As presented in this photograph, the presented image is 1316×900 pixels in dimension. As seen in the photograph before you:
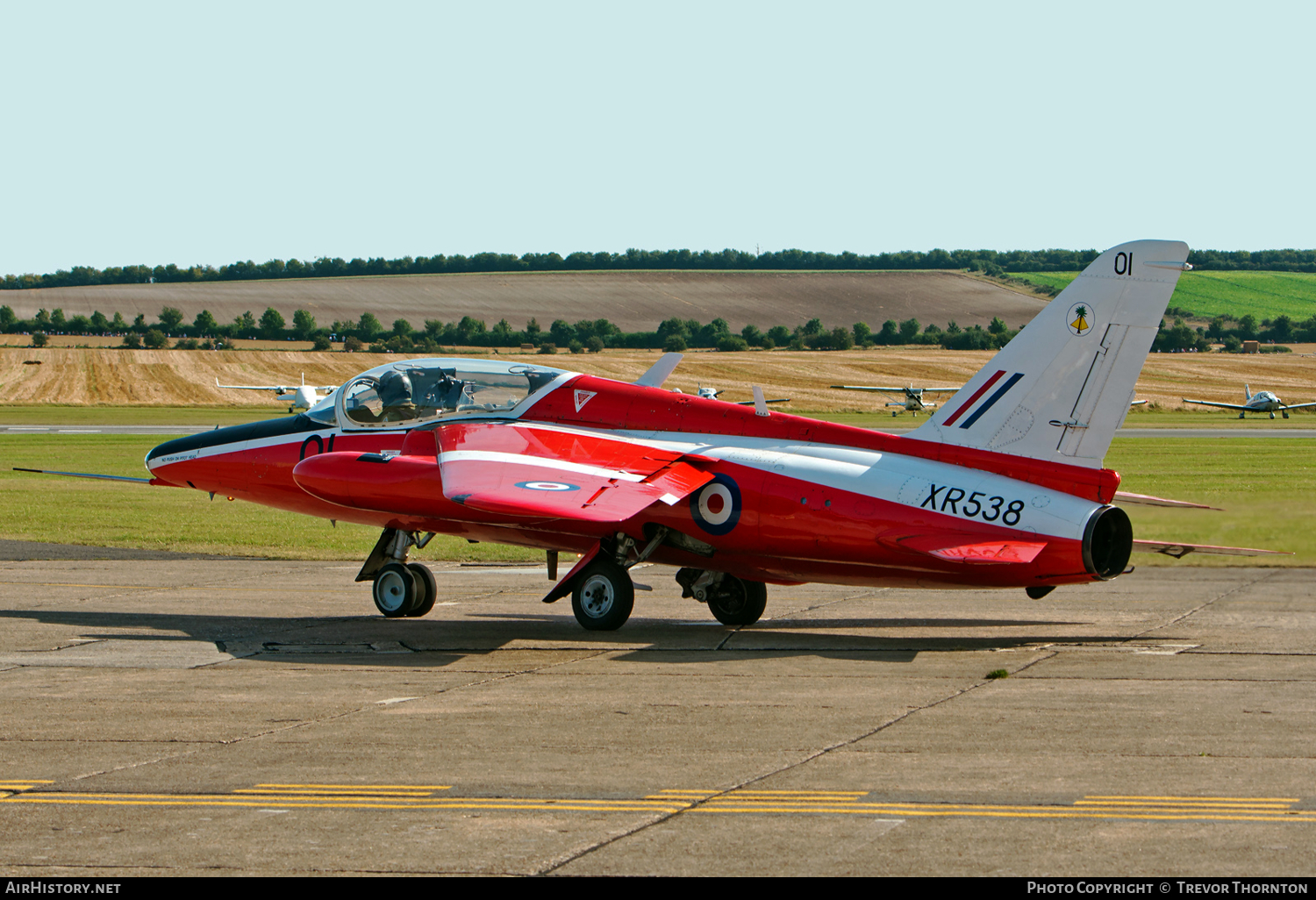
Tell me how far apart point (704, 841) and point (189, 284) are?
130577mm

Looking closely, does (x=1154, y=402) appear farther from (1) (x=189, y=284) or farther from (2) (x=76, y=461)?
(1) (x=189, y=284)

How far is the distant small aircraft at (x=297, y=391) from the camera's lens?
204ft

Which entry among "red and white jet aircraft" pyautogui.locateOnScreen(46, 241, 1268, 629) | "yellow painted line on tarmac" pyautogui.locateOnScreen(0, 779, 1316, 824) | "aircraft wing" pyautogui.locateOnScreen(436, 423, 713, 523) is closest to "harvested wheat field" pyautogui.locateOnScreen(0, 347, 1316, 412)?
"red and white jet aircraft" pyautogui.locateOnScreen(46, 241, 1268, 629)

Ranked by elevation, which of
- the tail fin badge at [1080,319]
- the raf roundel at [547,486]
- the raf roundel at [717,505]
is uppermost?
the tail fin badge at [1080,319]

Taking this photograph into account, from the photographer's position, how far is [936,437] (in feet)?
50.4

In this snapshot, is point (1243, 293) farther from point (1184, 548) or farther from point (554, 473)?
point (554, 473)

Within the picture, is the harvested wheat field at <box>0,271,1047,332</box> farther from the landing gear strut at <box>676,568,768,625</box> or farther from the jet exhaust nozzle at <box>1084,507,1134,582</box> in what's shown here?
the jet exhaust nozzle at <box>1084,507,1134,582</box>

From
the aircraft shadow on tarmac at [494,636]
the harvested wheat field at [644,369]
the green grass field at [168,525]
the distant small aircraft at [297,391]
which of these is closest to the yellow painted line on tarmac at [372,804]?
the aircraft shadow on tarmac at [494,636]

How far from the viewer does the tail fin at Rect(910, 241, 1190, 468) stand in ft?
47.5

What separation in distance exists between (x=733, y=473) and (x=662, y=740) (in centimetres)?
596

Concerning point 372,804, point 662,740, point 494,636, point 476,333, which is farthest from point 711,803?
point 476,333

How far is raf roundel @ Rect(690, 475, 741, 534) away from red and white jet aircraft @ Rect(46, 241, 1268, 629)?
0.9 inches

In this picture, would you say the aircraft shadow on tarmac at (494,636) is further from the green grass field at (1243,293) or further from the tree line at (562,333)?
the green grass field at (1243,293)
